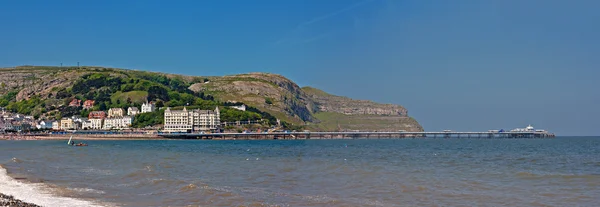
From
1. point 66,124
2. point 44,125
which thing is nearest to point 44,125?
point 44,125

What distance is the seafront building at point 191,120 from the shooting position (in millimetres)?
163000

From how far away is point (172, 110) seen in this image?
575 feet

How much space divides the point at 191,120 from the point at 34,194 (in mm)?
149014

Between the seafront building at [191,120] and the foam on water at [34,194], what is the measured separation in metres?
138

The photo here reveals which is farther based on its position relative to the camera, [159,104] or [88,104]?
[88,104]

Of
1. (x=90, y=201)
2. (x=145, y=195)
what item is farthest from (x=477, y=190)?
(x=90, y=201)

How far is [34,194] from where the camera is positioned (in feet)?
68.7

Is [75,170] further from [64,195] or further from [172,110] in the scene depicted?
[172,110]

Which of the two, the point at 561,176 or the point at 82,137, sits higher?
the point at 561,176

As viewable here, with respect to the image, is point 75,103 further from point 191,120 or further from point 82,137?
point 82,137

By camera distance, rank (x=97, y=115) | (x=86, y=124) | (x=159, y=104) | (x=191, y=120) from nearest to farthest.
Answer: (x=191, y=120), (x=86, y=124), (x=97, y=115), (x=159, y=104)

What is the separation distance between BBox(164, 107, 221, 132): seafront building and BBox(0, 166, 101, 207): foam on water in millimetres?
138338

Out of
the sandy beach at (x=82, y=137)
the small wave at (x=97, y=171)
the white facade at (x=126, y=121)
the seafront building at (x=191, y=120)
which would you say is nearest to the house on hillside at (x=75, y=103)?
the white facade at (x=126, y=121)

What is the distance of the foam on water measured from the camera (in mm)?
18516
